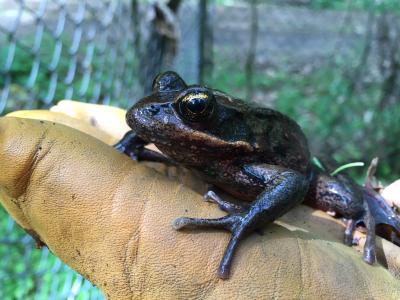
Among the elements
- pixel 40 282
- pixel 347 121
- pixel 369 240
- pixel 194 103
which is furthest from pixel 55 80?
pixel 347 121

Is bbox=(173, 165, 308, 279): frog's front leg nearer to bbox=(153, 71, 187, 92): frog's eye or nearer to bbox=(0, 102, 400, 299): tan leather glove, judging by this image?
bbox=(0, 102, 400, 299): tan leather glove

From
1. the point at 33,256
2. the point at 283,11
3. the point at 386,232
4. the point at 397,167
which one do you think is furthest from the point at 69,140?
the point at 283,11

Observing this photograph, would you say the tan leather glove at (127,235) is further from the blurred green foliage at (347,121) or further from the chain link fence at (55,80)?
the blurred green foliage at (347,121)

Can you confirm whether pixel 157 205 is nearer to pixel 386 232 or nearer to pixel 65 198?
pixel 65 198

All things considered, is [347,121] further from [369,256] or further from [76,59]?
[369,256]

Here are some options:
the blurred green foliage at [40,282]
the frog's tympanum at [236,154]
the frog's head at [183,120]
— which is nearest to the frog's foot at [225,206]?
the frog's tympanum at [236,154]
